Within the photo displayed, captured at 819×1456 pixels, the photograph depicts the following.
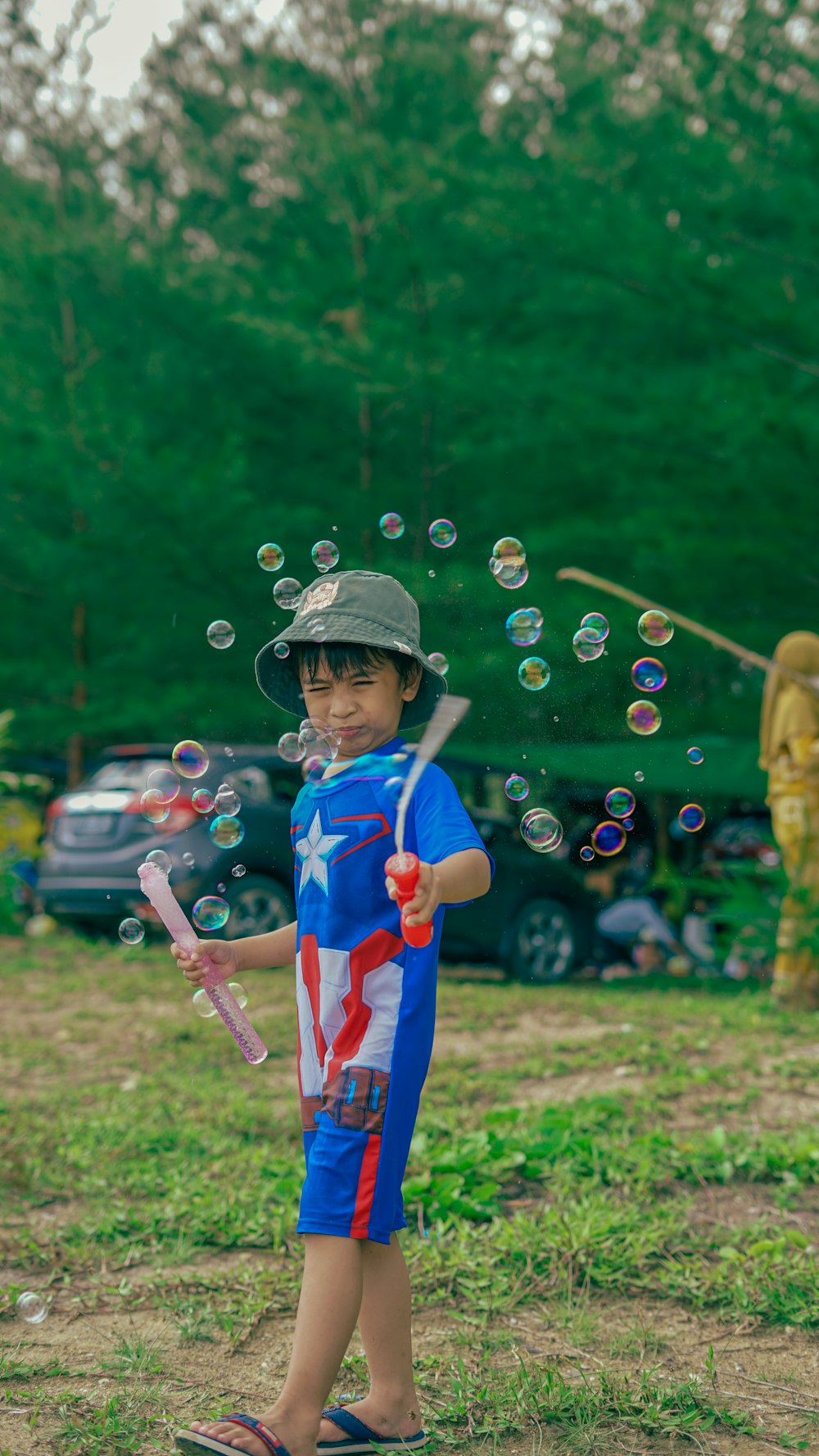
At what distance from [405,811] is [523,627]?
0.92m

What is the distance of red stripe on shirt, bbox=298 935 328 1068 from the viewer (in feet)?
7.59

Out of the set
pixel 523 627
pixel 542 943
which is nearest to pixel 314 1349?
pixel 523 627

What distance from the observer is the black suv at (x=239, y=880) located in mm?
8023

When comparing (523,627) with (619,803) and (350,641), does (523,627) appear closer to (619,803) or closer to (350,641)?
(619,803)

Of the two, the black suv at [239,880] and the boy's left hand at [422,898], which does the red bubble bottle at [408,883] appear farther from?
the black suv at [239,880]

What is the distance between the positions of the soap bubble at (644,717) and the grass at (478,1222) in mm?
1264

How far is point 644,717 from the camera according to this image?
3.27 meters

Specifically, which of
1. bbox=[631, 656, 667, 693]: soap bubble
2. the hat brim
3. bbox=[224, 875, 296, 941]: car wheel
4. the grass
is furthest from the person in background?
the hat brim

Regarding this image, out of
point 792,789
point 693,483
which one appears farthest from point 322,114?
point 792,789

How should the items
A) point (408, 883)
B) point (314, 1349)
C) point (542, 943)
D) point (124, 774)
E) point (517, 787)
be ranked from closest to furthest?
1. point (408, 883)
2. point (314, 1349)
3. point (517, 787)
4. point (542, 943)
5. point (124, 774)

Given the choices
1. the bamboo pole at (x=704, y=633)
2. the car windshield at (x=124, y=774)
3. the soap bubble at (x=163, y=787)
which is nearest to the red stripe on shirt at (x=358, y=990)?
the soap bubble at (x=163, y=787)

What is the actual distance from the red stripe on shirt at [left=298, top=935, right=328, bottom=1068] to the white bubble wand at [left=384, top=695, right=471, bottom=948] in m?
0.22

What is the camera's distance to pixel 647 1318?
3020mm

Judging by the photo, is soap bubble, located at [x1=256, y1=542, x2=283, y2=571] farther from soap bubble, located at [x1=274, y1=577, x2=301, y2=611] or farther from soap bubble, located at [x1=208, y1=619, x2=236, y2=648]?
soap bubble, located at [x1=208, y1=619, x2=236, y2=648]
